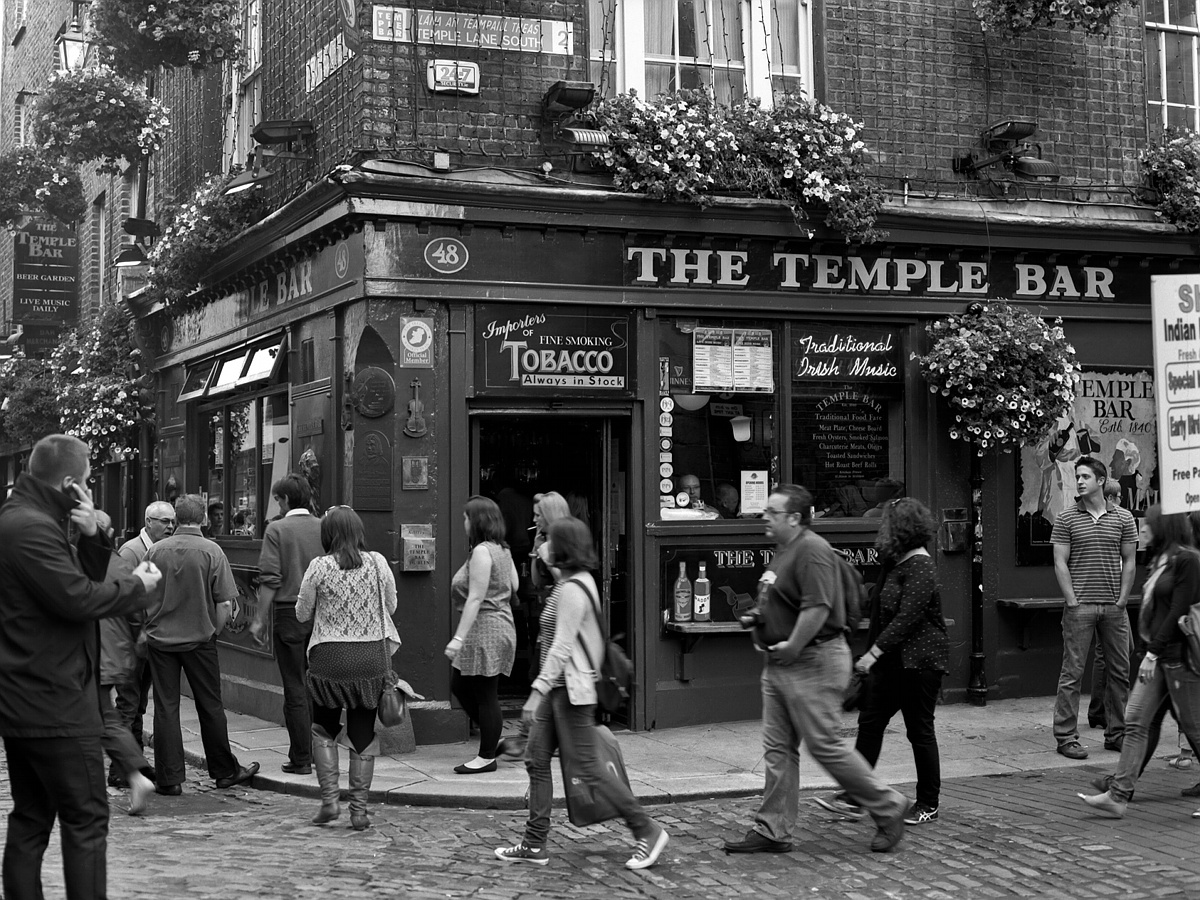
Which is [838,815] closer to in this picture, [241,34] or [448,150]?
[448,150]

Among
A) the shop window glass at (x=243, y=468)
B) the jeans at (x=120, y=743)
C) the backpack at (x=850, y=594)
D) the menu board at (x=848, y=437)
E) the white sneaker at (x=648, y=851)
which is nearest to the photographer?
the jeans at (x=120, y=743)

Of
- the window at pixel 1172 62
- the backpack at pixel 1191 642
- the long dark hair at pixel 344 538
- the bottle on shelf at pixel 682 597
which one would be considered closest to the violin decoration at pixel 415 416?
the bottle on shelf at pixel 682 597

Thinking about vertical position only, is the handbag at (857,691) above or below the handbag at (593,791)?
above

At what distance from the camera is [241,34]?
13.3m

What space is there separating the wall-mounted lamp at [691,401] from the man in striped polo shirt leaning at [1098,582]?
295 centimetres

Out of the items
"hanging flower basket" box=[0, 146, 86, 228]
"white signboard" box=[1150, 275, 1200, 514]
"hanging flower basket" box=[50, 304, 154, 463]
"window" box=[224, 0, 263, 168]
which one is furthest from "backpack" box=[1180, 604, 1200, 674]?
"hanging flower basket" box=[0, 146, 86, 228]

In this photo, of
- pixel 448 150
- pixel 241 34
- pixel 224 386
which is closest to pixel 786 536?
pixel 448 150

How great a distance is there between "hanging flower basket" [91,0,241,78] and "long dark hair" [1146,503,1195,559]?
9.28 m

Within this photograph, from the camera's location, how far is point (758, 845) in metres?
6.90

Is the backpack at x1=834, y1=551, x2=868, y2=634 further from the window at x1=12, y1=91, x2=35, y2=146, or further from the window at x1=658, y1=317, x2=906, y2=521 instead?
the window at x1=12, y1=91, x2=35, y2=146

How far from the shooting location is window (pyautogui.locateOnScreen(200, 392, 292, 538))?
40.6 feet

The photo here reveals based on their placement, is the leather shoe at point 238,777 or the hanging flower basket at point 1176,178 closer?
the leather shoe at point 238,777

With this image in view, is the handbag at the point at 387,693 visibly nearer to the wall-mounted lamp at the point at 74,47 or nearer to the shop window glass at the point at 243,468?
the shop window glass at the point at 243,468

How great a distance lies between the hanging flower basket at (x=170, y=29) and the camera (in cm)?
1262
